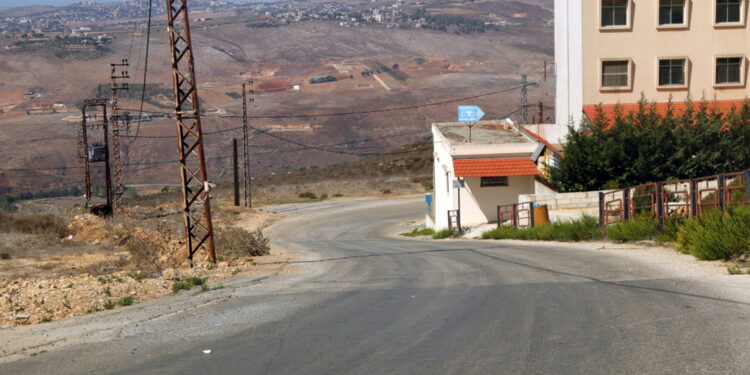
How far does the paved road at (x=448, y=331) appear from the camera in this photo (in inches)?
302

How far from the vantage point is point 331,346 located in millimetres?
8609

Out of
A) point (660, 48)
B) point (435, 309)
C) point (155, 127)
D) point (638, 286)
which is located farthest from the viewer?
point (155, 127)

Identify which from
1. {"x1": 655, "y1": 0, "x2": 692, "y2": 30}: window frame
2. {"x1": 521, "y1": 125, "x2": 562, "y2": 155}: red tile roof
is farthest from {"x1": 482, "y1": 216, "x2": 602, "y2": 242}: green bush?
{"x1": 655, "y1": 0, "x2": 692, "y2": 30}: window frame

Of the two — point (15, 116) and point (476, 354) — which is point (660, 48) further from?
point (15, 116)

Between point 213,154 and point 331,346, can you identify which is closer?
point 331,346

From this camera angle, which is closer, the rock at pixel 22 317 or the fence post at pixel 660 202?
the rock at pixel 22 317

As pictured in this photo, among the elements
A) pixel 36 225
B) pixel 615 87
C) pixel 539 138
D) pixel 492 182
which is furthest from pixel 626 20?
pixel 36 225

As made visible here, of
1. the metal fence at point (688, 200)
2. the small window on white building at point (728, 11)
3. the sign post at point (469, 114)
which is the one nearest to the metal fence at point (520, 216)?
the metal fence at point (688, 200)

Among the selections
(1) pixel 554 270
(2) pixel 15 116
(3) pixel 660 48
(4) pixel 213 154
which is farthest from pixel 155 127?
(1) pixel 554 270

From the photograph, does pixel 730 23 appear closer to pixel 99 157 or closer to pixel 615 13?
pixel 615 13

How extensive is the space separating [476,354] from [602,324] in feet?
6.59

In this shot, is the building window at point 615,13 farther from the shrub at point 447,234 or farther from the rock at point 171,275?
the rock at point 171,275

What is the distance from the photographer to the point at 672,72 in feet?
156

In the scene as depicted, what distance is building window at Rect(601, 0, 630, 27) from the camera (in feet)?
153
